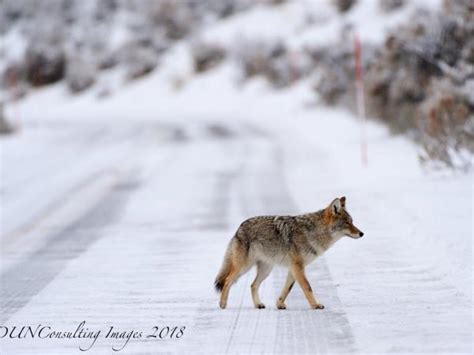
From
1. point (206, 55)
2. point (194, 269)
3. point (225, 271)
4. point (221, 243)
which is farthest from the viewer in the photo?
point (206, 55)

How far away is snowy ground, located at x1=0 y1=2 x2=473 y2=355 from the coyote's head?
2.14ft

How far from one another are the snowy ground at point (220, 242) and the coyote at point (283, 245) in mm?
246

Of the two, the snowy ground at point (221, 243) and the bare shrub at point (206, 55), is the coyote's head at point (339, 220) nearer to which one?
the snowy ground at point (221, 243)

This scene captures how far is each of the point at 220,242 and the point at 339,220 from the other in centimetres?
368

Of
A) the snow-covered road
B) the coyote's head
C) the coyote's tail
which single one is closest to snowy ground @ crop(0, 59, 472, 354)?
the snow-covered road

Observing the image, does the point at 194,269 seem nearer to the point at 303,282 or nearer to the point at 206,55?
the point at 303,282

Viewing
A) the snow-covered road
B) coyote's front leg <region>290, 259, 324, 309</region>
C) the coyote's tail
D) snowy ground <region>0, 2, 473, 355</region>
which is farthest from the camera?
the coyote's tail

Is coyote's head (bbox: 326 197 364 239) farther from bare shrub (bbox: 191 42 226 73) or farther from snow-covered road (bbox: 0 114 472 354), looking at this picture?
bare shrub (bbox: 191 42 226 73)

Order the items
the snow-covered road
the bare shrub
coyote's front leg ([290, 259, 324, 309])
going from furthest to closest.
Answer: the bare shrub
coyote's front leg ([290, 259, 324, 309])
the snow-covered road

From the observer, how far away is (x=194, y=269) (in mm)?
9719

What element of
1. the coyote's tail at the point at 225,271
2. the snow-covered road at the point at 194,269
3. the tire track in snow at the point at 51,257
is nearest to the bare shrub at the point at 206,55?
the snow-covered road at the point at 194,269

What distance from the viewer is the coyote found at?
7.74 metres

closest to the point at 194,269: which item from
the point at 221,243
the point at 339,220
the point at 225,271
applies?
the point at 221,243

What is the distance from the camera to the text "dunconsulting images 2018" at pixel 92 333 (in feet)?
22.8
